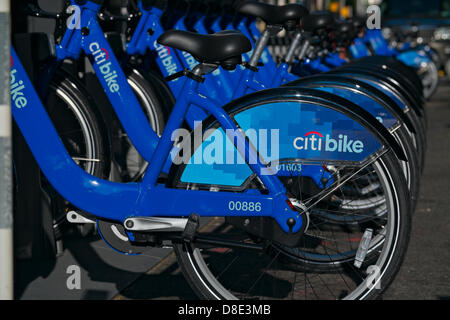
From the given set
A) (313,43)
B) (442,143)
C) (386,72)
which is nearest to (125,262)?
(386,72)

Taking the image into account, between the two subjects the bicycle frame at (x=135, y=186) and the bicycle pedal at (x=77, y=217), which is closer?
the bicycle frame at (x=135, y=186)

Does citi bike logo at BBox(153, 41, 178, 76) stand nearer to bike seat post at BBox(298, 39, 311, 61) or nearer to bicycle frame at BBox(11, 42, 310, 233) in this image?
bicycle frame at BBox(11, 42, 310, 233)

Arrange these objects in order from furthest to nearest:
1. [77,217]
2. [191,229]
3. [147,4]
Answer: [147,4] → [77,217] → [191,229]

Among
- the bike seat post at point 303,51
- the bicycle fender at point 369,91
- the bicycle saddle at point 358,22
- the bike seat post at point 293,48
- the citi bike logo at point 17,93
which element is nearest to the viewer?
the citi bike logo at point 17,93

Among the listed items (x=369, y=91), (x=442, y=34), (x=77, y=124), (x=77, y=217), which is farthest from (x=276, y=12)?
(x=442, y=34)

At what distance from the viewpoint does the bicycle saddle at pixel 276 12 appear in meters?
4.72

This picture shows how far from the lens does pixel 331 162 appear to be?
328 cm

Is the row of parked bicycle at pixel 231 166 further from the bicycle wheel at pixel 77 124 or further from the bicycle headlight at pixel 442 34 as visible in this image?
the bicycle headlight at pixel 442 34

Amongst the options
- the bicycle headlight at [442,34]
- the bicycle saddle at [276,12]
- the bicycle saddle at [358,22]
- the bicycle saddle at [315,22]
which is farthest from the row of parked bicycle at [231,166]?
the bicycle headlight at [442,34]

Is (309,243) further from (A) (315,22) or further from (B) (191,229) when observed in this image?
(A) (315,22)

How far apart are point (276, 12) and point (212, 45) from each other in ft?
5.74

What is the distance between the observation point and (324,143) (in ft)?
10.7

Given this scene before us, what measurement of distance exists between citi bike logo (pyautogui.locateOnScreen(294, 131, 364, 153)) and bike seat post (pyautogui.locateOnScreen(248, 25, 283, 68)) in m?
1.49

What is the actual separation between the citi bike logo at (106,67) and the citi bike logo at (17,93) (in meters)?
0.65
